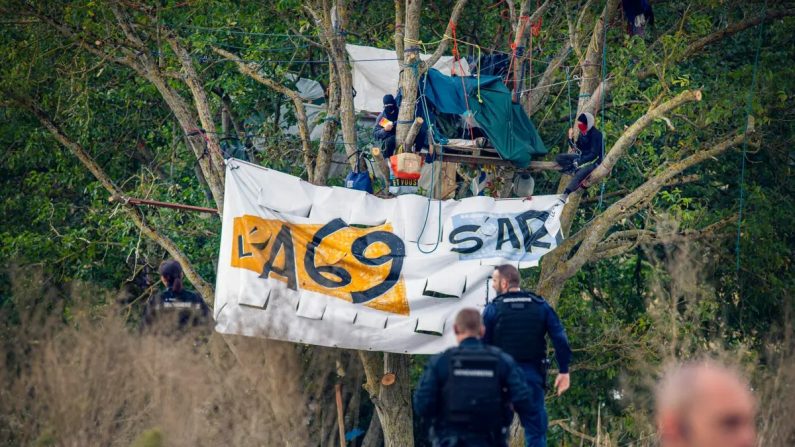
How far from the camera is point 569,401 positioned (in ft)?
58.9

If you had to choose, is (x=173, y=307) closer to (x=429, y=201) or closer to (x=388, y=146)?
(x=429, y=201)

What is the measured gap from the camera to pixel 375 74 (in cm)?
1501

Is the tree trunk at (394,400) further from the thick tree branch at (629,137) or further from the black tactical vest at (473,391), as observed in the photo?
the black tactical vest at (473,391)

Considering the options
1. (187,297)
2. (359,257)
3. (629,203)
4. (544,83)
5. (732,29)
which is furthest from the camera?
(544,83)

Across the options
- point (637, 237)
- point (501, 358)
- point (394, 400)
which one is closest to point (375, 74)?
point (637, 237)

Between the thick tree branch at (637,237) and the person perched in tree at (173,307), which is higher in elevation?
the thick tree branch at (637,237)

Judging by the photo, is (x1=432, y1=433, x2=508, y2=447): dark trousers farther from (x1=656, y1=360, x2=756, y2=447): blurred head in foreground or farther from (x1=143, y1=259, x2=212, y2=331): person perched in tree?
(x1=656, y1=360, x2=756, y2=447): blurred head in foreground

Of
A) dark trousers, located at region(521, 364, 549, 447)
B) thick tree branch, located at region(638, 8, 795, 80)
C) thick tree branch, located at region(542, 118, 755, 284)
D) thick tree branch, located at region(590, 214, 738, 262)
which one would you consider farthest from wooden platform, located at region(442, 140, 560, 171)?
dark trousers, located at region(521, 364, 549, 447)

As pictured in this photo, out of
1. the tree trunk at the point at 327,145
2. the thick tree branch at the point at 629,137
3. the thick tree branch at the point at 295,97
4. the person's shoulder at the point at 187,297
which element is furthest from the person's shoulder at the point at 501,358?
the thick tree branch at the point at 295,97

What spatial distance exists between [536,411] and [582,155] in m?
4.98

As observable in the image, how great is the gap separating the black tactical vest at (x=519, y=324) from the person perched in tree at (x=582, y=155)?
4.05m

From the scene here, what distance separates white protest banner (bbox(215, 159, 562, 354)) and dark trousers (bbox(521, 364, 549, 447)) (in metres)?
2.71

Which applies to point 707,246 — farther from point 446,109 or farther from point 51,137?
point 51,137

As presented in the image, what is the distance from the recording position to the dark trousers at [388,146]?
12.7 metres
